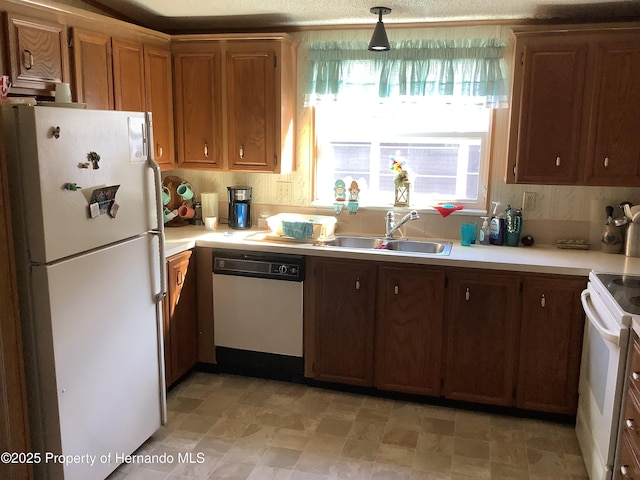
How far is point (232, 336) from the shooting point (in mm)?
3570

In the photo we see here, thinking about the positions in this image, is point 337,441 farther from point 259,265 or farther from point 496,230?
point 496,230

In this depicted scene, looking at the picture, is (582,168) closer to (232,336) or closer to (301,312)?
(301,312)

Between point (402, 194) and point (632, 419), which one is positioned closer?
point (632, 419)

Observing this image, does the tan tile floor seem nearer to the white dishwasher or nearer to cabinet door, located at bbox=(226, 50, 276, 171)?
the white dishwasher

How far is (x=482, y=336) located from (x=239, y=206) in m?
1.81

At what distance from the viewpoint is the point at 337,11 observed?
3.27m

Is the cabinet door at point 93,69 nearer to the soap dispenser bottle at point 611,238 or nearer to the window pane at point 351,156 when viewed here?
the window pane at point 351,156

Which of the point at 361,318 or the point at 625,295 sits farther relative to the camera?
the point at 361,318

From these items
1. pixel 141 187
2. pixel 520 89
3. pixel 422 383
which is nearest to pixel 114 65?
pixel 141 187

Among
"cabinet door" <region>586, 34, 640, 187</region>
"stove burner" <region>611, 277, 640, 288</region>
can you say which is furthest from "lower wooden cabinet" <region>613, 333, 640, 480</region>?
"cabinet door" <region>586, 34, 640, 187</region>

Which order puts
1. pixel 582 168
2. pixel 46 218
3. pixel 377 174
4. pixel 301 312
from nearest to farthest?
1. pixel 46 218
2. pixel 582 168
3. pixel 301 312
4. pixel 377 174

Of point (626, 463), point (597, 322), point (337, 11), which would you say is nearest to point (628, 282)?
point (597, 322)

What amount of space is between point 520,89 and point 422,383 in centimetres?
177

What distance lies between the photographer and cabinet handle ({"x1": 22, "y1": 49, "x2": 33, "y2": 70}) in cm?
257
